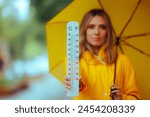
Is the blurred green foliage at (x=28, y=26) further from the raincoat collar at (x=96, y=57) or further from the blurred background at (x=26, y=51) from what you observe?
the raincoat collar at (x=96, y=57)

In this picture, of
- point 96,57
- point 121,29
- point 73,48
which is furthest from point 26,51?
point 121,29

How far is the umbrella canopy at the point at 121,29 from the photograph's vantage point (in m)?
2.39

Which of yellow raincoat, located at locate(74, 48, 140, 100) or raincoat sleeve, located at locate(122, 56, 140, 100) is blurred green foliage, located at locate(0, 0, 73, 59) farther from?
raincoat sleeve, located at locate(122, 56, 140, 100)

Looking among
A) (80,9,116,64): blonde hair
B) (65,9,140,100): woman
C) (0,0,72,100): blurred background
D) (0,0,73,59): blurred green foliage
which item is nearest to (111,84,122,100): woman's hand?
(65,9,140,100): woman

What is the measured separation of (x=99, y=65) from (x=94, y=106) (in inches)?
10.9

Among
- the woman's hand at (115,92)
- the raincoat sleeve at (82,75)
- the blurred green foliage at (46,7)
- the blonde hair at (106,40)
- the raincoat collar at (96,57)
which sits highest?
the blurred green foliage at (46,7)

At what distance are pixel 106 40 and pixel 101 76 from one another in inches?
9.6

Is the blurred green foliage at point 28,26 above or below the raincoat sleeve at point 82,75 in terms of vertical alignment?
above

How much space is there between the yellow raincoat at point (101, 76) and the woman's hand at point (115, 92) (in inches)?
0.8

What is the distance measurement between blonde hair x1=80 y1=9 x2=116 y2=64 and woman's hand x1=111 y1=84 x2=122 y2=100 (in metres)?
0.17

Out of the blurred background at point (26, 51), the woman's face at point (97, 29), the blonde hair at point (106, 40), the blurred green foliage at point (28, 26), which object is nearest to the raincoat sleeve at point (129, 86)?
the blonde hair at point (106, 40)

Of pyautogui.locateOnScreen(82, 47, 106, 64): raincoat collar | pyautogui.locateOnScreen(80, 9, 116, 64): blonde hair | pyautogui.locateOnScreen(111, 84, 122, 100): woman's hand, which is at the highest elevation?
pyautogui.locateOnScreen(80, 9, 116, 64): blonde hair

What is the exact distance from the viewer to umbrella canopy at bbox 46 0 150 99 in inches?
94.2

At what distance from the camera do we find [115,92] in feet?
7.93
